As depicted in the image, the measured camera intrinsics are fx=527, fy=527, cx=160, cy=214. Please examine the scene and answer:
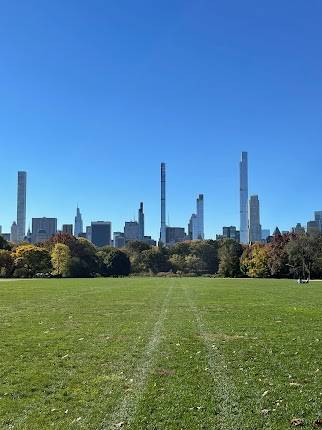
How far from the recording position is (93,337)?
1647cm

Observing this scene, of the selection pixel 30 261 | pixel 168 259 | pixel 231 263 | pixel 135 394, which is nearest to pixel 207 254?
pixel 168 259

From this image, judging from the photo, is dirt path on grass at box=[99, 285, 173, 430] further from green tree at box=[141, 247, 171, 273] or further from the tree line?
green tree at box=[141, 247, 171, 273]

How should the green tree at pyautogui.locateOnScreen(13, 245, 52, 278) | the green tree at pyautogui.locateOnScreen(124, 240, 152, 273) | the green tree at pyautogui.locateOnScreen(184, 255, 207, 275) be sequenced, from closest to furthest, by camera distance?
the green tree at pyautogui.locateOnScreen(13, 245, 52, 278)
the green tree at pyautogui.locateOnScreen(124, 240, 152, 273)
the green tree at pyautogui.locateOnScreen(184, 255, 207, 275)

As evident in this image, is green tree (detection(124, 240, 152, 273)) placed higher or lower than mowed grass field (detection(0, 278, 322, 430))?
higher

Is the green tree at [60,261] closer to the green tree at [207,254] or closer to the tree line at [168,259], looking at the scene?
the tree line at [168,259]

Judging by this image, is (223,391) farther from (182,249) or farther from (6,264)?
(182,249)

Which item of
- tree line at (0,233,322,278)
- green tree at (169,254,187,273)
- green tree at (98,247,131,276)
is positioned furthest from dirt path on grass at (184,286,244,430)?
green tree at (169,254,187,273)

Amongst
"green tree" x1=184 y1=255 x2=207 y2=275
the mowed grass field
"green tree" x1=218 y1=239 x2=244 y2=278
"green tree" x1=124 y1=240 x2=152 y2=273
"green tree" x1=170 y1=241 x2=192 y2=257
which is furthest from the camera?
"green tree" x1=170 y1=241 x2=192 y2=257

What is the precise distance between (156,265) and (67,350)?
159m

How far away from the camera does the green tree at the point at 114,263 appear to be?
158 m

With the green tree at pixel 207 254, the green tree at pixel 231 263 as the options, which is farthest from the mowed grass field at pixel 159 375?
the green tree at pixel 207 254

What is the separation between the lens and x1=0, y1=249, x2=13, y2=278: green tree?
4843 inches

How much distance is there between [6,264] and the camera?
124 metres

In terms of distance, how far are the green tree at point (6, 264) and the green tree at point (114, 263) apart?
3710 cm
